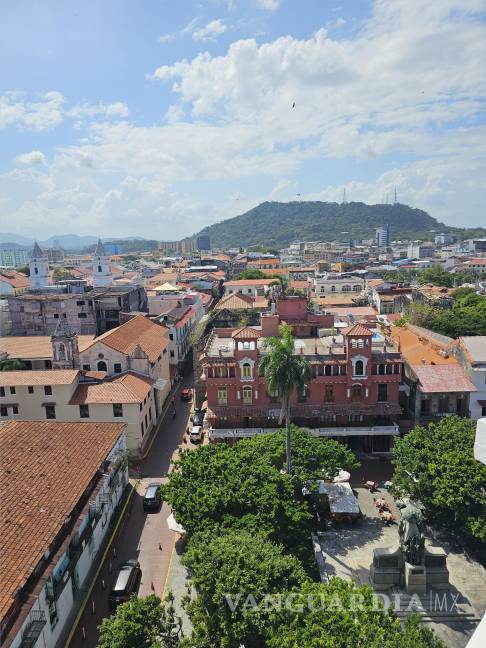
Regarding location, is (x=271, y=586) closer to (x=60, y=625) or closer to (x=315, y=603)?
(x=315, y=603)

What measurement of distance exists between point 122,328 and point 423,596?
41.8 m

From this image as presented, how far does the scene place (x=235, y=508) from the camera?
1044 inches

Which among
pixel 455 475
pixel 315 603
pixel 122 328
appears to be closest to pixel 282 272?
pixel 122 328

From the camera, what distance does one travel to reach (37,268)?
9119 centimetres

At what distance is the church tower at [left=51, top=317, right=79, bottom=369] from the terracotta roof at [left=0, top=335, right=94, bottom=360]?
108 inches

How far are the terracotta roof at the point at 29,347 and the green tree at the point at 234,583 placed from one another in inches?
1340

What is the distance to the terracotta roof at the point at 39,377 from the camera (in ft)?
144

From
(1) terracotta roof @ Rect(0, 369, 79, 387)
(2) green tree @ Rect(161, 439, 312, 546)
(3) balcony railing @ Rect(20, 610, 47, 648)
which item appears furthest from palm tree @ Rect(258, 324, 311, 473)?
(1) terracotta roof @ Rect(0, 369, 79, 387)

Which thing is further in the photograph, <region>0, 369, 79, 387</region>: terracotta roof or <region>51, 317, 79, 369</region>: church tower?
<region>51, 317, 79, 369</region>: church tower

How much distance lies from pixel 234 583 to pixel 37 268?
83.8m

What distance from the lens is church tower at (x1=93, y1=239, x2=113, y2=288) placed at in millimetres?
92062

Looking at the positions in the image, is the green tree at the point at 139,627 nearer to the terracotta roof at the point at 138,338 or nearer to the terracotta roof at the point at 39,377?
the terracotta roof at the point at 39,377

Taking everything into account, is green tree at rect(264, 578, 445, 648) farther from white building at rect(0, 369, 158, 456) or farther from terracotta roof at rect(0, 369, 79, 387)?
terracotta roof at rect(0, 369, 79, 387)

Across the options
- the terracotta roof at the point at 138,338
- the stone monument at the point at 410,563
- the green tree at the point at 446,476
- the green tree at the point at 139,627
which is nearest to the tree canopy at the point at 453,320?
the green tree at the point at 446,476
